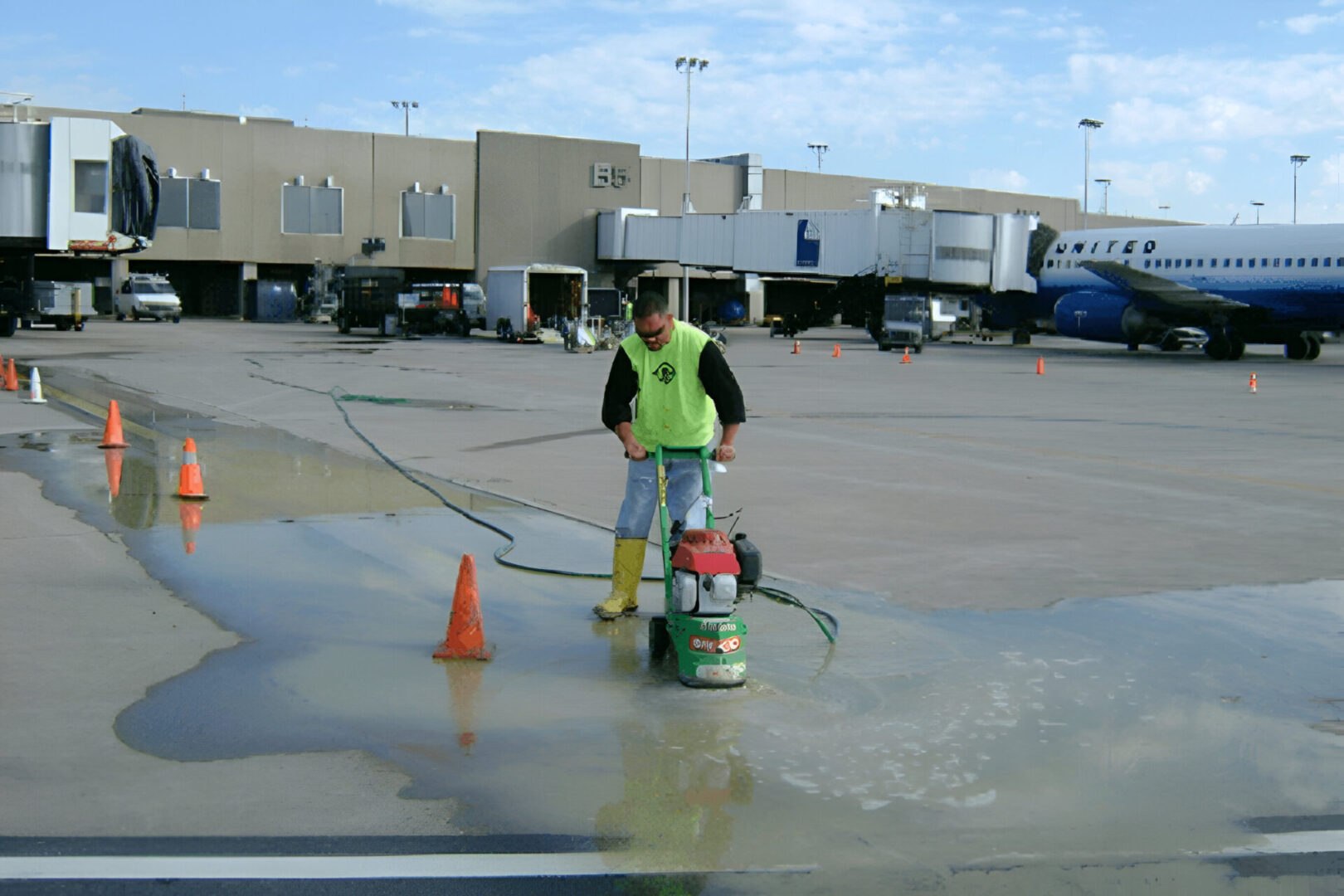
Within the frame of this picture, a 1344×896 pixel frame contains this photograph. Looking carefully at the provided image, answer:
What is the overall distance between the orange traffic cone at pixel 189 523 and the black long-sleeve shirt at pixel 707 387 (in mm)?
3941

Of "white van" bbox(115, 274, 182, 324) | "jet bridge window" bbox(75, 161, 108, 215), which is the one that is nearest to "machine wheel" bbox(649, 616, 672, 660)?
"jet bridge window" bbox(75, 161, 108, 215)

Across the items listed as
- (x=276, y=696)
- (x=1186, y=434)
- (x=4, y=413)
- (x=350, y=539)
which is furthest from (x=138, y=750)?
(x=1186, y=434)

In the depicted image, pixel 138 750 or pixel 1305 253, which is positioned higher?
pixel 1305 253

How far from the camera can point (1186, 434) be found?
20.6m

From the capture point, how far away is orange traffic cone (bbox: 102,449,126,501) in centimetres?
1318

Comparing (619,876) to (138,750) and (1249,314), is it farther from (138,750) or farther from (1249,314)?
(1249,314)

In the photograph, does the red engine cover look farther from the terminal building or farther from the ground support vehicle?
the terminal building

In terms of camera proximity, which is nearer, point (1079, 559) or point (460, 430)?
point (1079, 559)

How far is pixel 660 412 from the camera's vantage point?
8172 millimetres

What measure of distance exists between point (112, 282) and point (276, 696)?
70921 mm

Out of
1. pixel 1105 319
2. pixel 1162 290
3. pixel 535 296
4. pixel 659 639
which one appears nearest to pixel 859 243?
pixel 535 296

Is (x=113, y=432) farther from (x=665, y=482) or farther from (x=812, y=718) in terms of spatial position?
(x=812, y=718)

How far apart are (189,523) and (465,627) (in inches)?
196

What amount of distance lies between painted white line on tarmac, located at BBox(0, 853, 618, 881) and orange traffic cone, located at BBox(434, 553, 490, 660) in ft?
8.99
